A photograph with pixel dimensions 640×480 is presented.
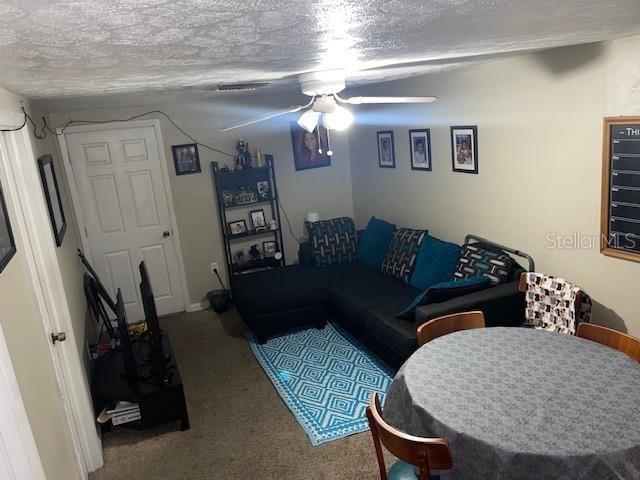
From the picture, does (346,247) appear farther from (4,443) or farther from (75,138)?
(4,443)

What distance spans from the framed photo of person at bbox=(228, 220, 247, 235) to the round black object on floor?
645 mm

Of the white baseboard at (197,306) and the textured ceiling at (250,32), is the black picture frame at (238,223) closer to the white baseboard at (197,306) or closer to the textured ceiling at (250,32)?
the white baseboard at (197,306)

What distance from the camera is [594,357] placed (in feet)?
7.21

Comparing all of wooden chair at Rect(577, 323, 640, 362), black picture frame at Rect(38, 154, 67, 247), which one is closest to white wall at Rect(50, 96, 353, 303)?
black picture frame at Rect(38, 154, 67, 247)

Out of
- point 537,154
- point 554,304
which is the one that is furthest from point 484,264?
point 537,154

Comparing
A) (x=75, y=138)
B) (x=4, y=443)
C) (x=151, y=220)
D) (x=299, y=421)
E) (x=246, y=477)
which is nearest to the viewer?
(x=4, y=443)

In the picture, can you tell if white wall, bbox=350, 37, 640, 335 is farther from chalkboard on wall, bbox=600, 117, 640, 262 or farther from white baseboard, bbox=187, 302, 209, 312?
white baseboard, bbox=187, 302, 209, 312

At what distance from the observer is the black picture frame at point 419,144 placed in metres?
4.36

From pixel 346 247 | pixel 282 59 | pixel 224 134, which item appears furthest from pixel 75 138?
pixel 282 59

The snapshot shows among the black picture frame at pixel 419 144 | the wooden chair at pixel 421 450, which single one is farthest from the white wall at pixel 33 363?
the black picture frame at pixel 419 144

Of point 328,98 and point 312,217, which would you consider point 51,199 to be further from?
point 312,217

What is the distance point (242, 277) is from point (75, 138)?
80.5 inches

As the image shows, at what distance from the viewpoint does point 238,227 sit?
5258mm

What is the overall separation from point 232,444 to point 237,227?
266cm
